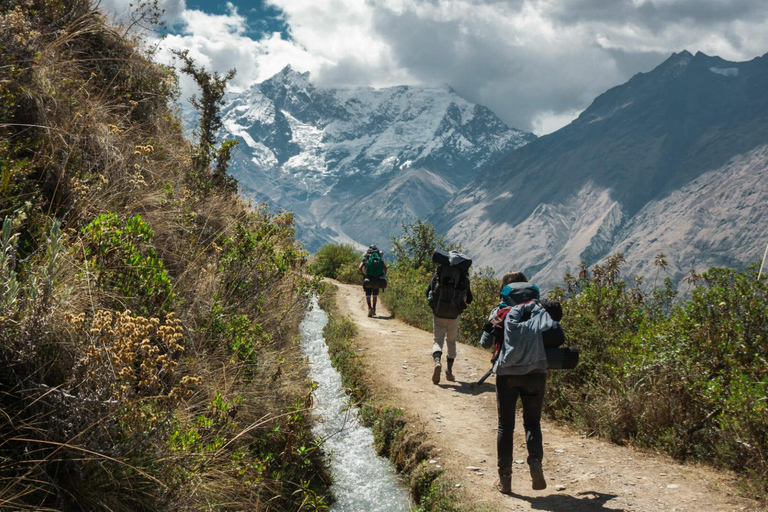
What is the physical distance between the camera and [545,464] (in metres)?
7.46

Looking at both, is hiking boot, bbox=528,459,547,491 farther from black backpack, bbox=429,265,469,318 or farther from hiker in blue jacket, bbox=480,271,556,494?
black backpack, bbox=429,265,469,318

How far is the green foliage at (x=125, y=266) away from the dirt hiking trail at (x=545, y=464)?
4325 millimetres

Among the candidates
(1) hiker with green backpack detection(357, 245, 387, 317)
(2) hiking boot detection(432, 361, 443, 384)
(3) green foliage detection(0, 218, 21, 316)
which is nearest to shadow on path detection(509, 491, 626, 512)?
(2) hiking boot detection(432, 361, 443, 384)

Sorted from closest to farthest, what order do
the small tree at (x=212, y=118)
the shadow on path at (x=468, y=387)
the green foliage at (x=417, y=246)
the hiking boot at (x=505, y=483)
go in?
the hiking boot at (x=505, y=483) → the shadow on path at (x=468, y=387) → the small tree at (x=212, y=118) → the green foliage at (x=417, y=246)

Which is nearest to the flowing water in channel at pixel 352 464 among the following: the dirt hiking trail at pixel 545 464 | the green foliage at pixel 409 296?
the dirt hiking trail at pixel 545 464

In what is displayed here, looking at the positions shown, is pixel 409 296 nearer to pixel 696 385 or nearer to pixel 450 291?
pixel 450 291

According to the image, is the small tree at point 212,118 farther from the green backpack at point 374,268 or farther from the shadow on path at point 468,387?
the shadow on path at point 468,387

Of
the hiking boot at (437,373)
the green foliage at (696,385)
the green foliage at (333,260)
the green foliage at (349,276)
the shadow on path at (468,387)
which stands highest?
the green foliage at (333,260)

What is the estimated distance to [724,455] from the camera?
648 centimetres

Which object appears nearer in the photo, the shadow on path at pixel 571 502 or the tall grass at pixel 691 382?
the shadow on path at pixel 571 502

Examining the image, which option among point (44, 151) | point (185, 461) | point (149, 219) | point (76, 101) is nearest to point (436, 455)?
point (185, 461)

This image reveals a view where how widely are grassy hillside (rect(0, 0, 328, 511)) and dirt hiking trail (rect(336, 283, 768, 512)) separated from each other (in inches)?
80.6

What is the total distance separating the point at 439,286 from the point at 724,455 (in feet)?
18.2

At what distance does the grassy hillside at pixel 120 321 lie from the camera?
3824mm
